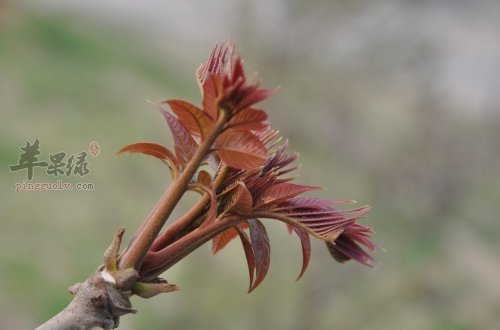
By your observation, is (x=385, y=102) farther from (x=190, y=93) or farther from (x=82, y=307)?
(x=82, y=307)

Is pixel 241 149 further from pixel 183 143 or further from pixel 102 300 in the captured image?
pixel 102 300

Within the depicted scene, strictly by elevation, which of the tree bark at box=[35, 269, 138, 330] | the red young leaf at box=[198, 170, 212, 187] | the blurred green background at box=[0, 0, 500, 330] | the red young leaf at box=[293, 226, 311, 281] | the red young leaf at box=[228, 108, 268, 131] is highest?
the blurred green background at box=[0, 0, 500, 330]

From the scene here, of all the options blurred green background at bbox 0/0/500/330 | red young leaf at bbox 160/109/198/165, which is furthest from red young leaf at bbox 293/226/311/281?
blurred green background at bbox 0/0/500/330

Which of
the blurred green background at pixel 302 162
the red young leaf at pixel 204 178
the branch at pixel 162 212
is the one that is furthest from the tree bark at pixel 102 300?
the blurred green background at pixel 302 162

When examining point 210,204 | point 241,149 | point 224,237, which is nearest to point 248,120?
point 241,149

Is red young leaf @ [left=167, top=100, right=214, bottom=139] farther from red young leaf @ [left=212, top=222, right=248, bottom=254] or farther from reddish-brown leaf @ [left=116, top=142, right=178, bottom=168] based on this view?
red young leaf @ [left=212, top=222, right=248, bottom=254]

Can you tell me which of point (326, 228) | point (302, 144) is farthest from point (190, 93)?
point (326, 228)
